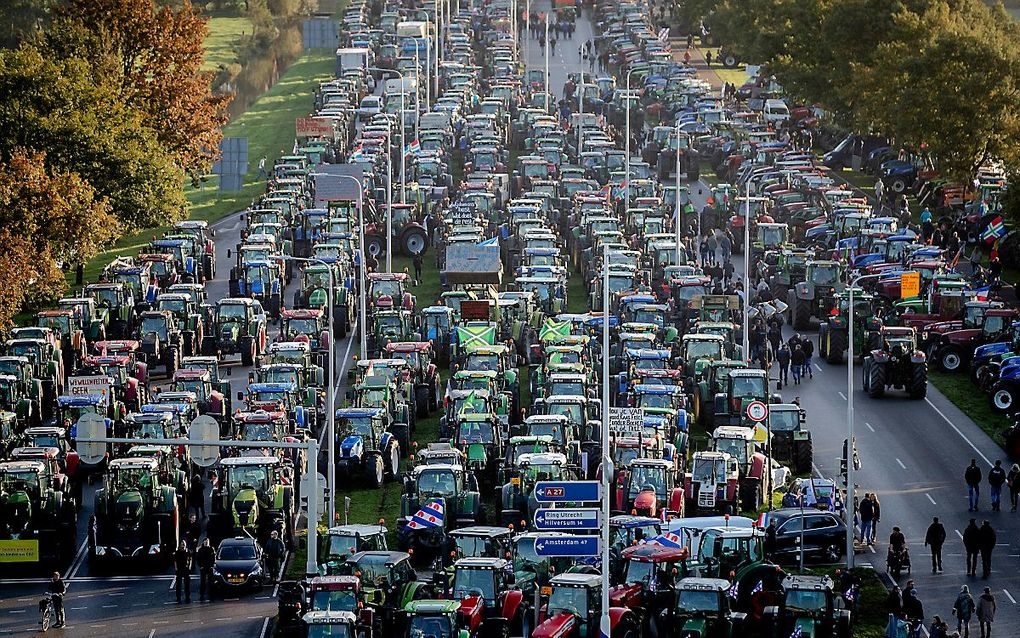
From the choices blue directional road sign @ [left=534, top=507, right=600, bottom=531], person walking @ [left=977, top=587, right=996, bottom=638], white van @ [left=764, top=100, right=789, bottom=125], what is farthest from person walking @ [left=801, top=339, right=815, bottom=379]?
white van @ [left=764, top=100, right=789, bottom=125]

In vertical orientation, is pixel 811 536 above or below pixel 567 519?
below

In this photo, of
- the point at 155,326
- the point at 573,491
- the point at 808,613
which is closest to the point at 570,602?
the point at 573,491

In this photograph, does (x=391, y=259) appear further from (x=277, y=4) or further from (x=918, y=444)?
(x=277, y=4)

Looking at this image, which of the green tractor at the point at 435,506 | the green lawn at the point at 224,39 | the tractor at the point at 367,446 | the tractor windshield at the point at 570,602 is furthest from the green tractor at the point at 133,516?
the green lawn at the point at 224,39

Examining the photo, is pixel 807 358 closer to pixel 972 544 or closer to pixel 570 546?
pixel 972 544

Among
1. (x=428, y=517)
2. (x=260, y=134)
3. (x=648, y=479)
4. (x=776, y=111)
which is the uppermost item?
(x=776, y=111)

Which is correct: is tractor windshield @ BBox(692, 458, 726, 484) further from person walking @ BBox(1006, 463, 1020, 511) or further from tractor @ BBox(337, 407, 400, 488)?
tractor @ BBox(337, 407, 400, 488)

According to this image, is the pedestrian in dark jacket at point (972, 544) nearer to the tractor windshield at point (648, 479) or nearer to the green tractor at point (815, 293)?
the tractor windshield at point (648, 479)
